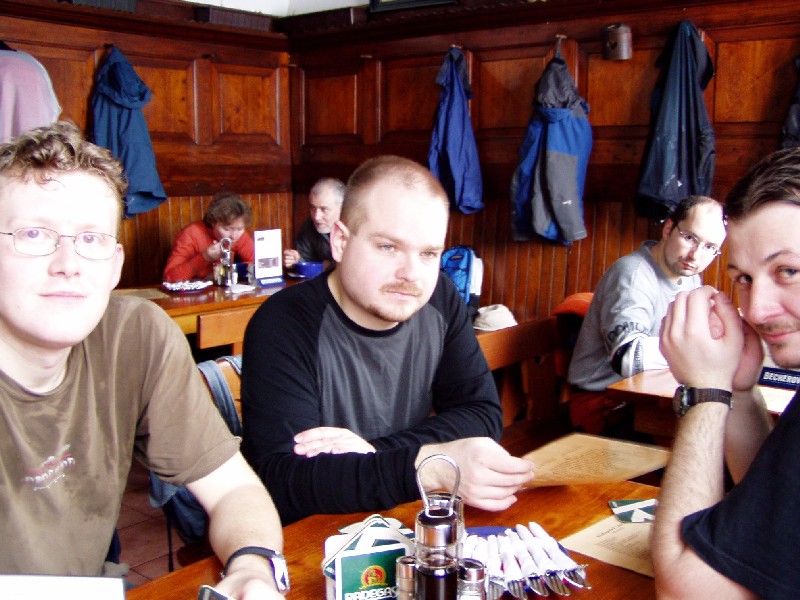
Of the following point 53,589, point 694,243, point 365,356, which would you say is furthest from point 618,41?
point 53,589

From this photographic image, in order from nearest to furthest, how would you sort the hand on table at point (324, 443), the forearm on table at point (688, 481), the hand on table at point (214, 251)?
the forearm on table at point (688, 481) < the hand on table at point (324, 443) < the hand on table at point (214, 251)

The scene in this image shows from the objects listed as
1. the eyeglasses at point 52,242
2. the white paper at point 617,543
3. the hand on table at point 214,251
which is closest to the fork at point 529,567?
the white paper at point 617,543

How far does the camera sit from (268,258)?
4445 mm

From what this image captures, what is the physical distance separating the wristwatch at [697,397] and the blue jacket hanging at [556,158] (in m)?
3.39

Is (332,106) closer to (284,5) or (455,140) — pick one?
(284,5)

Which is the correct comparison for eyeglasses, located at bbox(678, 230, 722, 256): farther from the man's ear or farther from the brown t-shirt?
the brown t-shirt

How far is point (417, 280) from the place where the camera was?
1746mm

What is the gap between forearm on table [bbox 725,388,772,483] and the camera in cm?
140

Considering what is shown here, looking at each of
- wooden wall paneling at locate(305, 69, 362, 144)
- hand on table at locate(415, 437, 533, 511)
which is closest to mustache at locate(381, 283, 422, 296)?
hand on table at locate(415, 437, 533, 511)

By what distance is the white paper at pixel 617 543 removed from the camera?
1.23 meters

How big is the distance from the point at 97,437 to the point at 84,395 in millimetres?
78

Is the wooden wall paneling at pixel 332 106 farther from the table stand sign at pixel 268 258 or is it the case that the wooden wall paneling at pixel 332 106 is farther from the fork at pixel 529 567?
the fork at pixel 529 567

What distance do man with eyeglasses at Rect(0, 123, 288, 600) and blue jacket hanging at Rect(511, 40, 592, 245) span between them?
349 centimetres

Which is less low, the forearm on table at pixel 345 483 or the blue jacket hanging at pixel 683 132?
the blue jacket hanging at pixel 683 132
